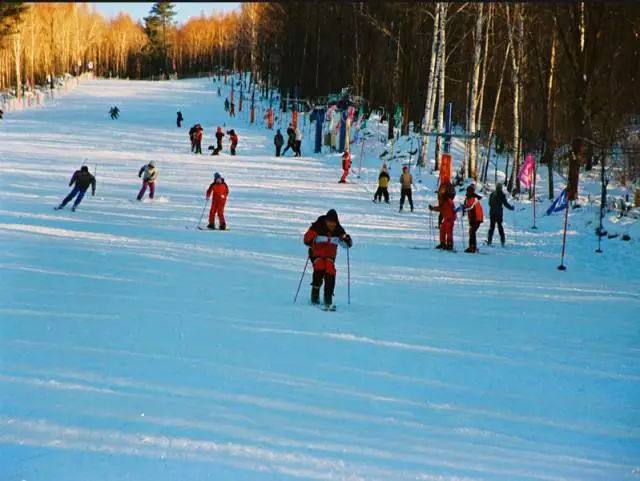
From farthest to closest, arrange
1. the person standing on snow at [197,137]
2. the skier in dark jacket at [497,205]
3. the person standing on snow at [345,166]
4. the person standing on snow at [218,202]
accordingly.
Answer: the person standing on snow at [197,137]
the person standing on snow at [345,166]
the person standing on snow at [218,202]
the skier in dark jacket at [497,205]

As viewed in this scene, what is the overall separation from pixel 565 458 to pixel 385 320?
163 inches

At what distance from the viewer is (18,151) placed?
2977 cm

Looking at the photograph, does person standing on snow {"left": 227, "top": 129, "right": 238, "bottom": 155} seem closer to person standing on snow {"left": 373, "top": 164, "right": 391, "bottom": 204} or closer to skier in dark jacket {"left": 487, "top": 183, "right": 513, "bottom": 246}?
person standing on snow {"left": 373, "top": 164, "right": 391, "bottom": 204}

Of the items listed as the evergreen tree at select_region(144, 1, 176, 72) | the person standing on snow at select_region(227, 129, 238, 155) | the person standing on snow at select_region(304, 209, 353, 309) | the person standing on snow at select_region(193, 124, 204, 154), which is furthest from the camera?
the evergreen tree at select_region(144, 1, 176, 72)

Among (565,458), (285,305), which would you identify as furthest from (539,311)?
(565,458)

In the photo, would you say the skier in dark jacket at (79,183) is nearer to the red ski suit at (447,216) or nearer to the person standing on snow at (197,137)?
the red ski suit at (447,216)

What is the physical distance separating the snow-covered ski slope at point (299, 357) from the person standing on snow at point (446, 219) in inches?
30.4

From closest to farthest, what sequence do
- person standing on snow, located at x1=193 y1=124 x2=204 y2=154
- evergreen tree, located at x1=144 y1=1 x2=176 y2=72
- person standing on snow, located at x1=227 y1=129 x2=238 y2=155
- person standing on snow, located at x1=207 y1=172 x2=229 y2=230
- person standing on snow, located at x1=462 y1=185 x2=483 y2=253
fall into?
person standing on snow, located at x1=462 y1=185 x2=483 y2=253, person standing on snow, located at x1=207 y1=172 x2=229 y2=230, person standing on snow, located at x1=193 y1=124 x2=204 y2=154, person standing on snow, located at x1=227 y1=129 x2=238 y2=155, evergreen tree, located at x1=144 y1=1 x2=176 y2=72

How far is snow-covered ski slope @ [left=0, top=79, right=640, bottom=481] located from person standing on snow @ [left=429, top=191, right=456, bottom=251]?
0.77 m

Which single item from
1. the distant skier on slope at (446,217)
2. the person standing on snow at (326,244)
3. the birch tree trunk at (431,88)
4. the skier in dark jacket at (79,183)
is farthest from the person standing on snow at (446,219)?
the birch tree trunk at (431,88)

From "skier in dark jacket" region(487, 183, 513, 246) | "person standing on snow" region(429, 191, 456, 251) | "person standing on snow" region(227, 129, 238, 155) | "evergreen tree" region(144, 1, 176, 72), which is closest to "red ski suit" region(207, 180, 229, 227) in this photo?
"person standing on snow" region(429, 191, 456, 251)

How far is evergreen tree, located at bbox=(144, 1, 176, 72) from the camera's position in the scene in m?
114

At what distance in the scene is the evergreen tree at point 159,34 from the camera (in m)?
114

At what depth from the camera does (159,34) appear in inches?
4560
